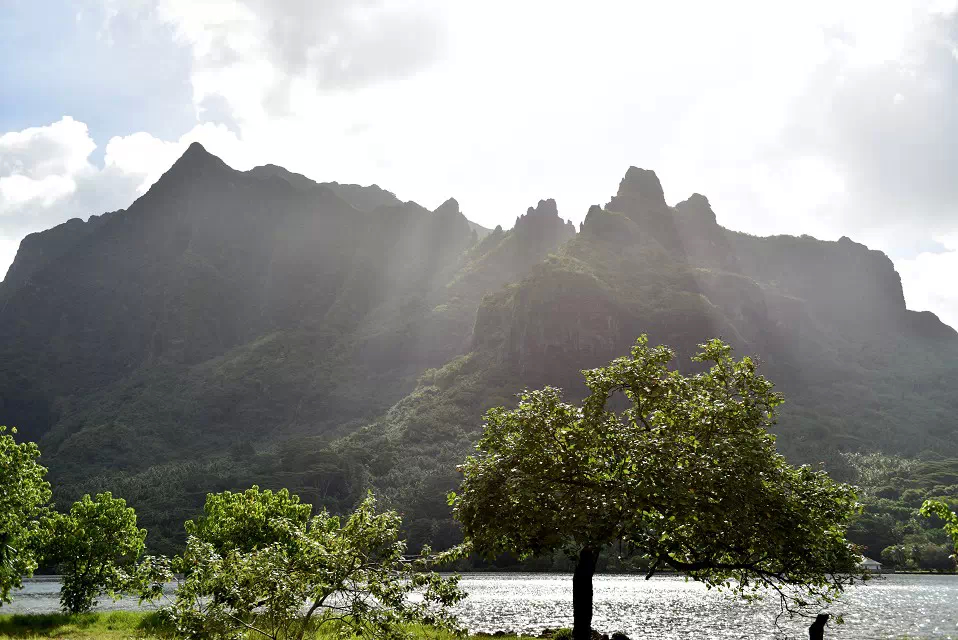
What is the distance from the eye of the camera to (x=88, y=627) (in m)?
44.2

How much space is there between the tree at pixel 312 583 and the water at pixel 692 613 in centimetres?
3007

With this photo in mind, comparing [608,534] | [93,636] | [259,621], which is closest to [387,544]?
[259,621]

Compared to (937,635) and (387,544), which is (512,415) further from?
(937,635)

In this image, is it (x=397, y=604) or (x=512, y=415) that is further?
(x=512, y=415)

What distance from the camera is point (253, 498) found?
6347cm

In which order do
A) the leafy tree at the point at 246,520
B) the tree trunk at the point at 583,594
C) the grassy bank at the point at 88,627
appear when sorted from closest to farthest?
the tree trunk at the point at 583,594 < the grassy bank at the point at 88,627 < the leafy tree at the point at 246,520

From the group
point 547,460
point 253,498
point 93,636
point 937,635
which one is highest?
point 547,460

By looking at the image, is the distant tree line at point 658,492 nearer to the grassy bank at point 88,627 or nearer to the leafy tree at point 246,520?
the grassy bank at point 88,627

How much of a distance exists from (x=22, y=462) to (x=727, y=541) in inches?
1620

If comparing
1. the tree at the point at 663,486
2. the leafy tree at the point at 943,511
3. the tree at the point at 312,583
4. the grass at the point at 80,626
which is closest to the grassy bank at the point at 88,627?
the grass at the point at 80,626

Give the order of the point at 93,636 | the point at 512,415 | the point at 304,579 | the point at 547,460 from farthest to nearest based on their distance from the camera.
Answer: the point at 93,636 → the point at 512,415 → the point at 547,460 → the point at 304,579

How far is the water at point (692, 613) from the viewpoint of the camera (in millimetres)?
68438

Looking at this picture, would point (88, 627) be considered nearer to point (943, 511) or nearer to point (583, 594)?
point (583, 594)

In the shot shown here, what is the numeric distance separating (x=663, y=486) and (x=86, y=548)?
5045cm
